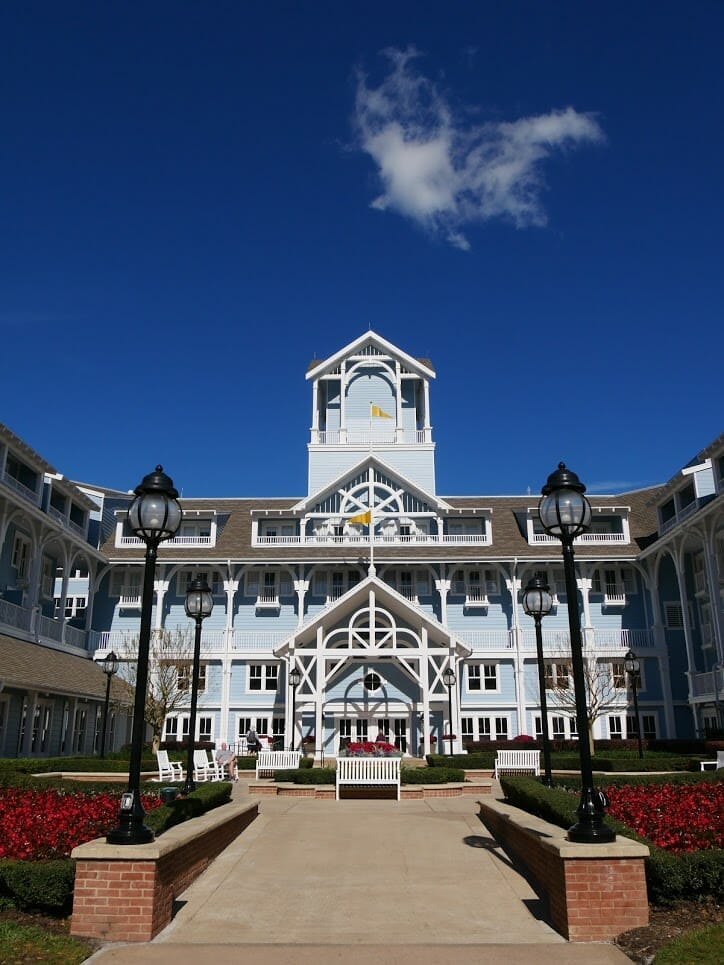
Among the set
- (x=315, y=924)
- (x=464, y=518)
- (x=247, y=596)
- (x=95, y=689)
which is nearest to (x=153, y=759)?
(x=95, y=689)

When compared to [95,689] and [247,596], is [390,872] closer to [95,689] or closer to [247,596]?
[95,689]

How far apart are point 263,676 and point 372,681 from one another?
4.86 m

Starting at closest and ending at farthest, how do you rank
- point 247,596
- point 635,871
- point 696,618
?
point 635,871 < point 696,618 < point 247,596

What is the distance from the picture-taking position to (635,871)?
7566mm

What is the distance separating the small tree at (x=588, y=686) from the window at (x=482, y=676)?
7.70 ft

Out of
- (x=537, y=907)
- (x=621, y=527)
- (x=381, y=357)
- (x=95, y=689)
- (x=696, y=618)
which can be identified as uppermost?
(x=381, y=357)

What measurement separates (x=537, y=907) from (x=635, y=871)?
5.92 ft

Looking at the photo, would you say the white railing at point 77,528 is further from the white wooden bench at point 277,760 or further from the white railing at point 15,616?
the white wooden bench at point 277,760

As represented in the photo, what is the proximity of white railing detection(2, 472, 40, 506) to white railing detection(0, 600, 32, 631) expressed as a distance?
4.05m

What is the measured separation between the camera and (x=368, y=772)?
21047 mm

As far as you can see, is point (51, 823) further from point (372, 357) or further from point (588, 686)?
point (372, 357)

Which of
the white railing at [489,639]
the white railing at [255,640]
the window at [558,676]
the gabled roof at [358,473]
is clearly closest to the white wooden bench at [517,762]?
Answer: the window at [558,676]

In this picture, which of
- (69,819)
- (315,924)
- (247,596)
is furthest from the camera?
(247,596)

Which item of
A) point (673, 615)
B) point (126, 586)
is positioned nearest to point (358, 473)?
point (126, 586)
